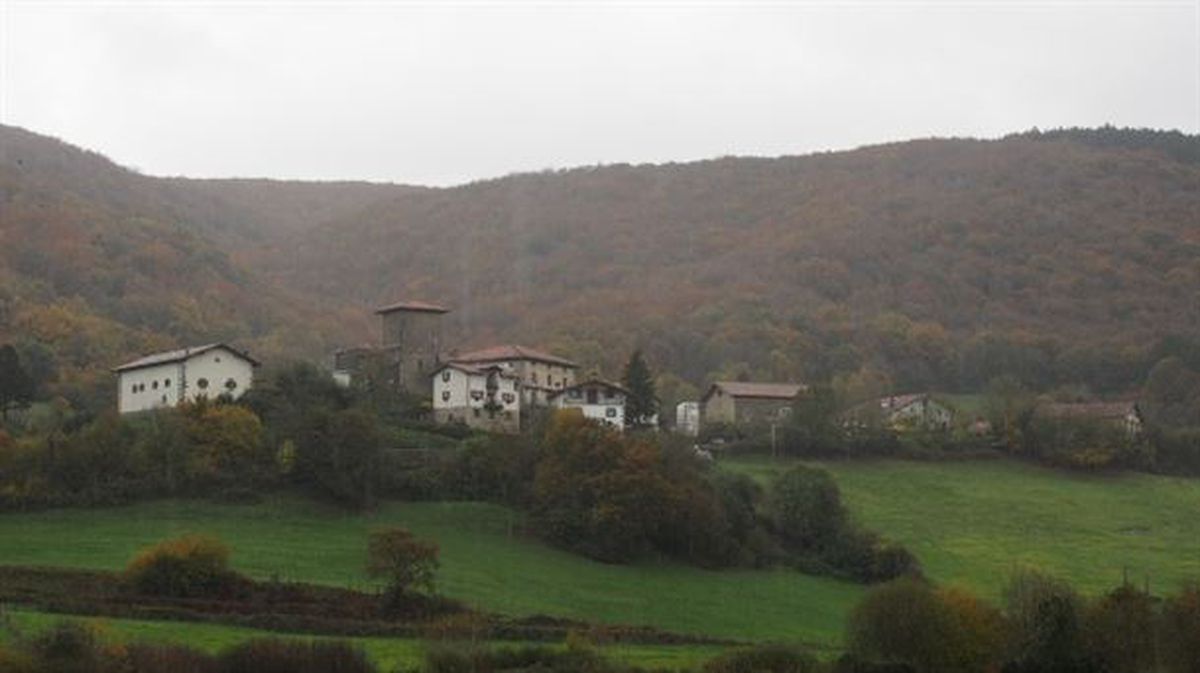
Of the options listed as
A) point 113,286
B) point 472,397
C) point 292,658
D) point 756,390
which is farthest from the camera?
point 113,286

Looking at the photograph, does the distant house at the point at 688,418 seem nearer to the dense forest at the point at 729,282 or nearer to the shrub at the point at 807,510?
the dense forest at the point at 729,282

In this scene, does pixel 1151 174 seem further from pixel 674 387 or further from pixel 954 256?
pixel 674 387

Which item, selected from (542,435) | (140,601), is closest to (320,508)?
→ (542,435)

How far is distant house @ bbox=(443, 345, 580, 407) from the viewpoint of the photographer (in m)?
95.8

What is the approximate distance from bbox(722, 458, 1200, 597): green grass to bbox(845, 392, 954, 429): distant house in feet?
29.4

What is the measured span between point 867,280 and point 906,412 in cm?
5593

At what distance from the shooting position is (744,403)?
106 metres

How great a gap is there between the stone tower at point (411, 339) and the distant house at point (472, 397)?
20.2 feet

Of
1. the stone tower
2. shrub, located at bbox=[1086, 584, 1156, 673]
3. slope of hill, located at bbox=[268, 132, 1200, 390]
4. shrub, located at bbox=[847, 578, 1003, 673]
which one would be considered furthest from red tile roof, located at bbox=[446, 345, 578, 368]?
shrub, located at bbox=[1086, 584, 1156, 673]

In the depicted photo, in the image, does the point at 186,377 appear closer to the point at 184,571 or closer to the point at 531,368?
the point at 531,368

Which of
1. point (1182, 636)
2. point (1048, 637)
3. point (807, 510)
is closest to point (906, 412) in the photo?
point (807, 510)

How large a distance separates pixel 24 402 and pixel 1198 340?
92.6 metres

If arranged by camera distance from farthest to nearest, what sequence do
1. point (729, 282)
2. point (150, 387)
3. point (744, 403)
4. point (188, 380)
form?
point (729, 282) < point (744, 403) < point (150, 387) < point (188, 380)

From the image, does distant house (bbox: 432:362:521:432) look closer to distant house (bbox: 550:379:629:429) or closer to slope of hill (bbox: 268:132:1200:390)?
distant house (bbox: 550:379:629:429)
